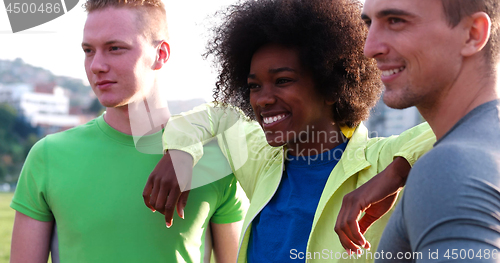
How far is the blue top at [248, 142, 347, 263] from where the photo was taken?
2.29 meters

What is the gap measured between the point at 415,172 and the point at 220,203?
1.67m

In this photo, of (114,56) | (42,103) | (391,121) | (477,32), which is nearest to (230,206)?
(114,56)

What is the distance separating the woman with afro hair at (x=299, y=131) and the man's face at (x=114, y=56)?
329 mm

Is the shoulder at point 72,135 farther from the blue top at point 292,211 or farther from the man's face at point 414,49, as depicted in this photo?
the man's face at point 414,49

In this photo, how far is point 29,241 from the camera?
8.36 ft

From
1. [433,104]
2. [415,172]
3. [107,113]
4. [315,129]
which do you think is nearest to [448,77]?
[433,104]

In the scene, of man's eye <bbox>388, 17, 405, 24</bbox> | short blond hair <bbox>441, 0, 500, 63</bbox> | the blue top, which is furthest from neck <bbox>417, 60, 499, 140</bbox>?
the blue top

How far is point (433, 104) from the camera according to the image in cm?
162

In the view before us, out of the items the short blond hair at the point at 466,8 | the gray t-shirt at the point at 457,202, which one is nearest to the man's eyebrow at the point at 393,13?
the short blond hair at the point at 466,8

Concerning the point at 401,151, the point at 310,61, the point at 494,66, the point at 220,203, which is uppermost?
the point at 310,61

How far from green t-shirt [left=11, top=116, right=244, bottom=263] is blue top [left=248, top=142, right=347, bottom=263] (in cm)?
41

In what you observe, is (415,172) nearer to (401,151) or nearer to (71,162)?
(401,151)

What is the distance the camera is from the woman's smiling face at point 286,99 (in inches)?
97.5

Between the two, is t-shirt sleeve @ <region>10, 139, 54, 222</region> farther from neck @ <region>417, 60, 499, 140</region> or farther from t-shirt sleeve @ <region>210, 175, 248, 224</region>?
neck @ <region>417, 60, 499, 140</region>
